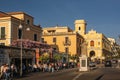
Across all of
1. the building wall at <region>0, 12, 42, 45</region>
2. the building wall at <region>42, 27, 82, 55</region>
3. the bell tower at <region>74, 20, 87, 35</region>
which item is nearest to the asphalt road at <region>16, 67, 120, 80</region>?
the building wall at <region>0, 12, 42, 45</region>

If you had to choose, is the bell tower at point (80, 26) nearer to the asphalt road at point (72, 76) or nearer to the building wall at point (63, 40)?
the building wall at point (63, 40)

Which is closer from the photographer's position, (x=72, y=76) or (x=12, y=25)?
(x=72, y=76)

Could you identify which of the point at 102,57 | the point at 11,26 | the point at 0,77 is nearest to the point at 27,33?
the point at 11,26

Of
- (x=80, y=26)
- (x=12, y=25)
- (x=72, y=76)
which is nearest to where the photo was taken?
(x=72, y=76)

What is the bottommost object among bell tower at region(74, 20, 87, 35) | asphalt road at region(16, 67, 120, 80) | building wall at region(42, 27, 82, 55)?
asphalt road at region(16, 67, 120, 80)

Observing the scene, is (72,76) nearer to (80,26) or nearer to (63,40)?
(63,40)

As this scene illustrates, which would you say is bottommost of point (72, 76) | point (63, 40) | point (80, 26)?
point (72, 76)

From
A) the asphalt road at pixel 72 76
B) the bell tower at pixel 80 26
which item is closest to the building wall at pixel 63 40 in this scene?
the bell tower at pixel 80 26

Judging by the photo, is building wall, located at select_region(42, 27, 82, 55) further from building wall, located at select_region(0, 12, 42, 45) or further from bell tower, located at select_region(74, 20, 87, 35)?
building wall, located at select_region(0, 12, 42, 45)

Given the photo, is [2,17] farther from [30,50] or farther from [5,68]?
[5,68]

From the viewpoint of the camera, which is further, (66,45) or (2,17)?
(66,45)

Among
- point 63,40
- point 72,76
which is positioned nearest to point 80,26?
point 63,40

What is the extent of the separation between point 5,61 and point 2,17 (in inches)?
560

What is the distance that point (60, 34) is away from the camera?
296 feet
